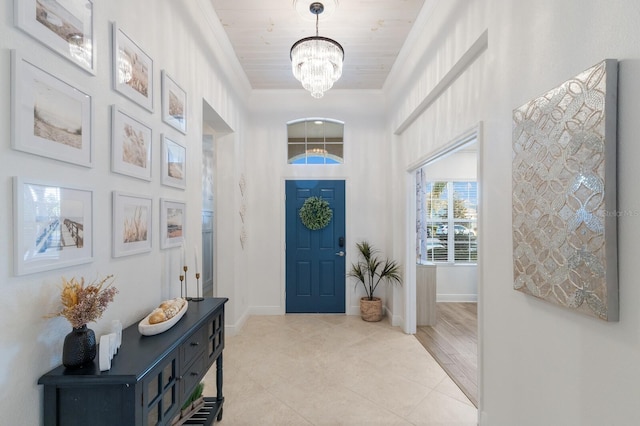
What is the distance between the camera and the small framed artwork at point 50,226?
109 cm

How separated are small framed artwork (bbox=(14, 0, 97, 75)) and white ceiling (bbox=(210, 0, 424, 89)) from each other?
63.2 inches

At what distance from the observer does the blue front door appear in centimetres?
474

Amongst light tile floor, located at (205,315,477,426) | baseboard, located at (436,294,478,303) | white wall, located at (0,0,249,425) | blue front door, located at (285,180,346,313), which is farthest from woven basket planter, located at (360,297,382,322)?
white wall, located at (0,0,249,425)

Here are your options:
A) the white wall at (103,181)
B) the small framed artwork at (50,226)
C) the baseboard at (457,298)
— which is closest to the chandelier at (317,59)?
the white wall at (103,181)

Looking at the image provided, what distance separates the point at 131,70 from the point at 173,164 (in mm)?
672

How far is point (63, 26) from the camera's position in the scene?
1.29 metres

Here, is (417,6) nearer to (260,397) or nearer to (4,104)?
(4,104)

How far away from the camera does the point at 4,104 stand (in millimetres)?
1048

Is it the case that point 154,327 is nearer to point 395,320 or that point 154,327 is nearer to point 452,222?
point 395,320

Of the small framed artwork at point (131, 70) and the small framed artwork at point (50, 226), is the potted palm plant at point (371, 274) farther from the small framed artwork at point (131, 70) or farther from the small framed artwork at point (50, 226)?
the small framed artwork at point (50, 226)

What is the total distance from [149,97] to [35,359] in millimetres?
1485

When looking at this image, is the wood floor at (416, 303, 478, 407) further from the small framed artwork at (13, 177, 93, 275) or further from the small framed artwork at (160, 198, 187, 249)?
the small framed artwork at (13, 177, 93, 275)

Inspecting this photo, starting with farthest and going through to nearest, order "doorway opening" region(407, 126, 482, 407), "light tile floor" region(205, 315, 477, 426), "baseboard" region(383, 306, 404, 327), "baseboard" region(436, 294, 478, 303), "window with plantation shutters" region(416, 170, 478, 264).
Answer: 1. "window with plantation shutters" region(416, 170, 478, 264)
2. "baseboard" region(436, 294, 478, 303)
3. "doorway opening" region(407, 126, 482, 407)
4. "baseboard" region(383, 306, 404, 327)
5. "light tile floor" region(205, 315, 477, 426)

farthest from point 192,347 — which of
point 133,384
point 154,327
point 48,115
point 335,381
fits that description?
point 335,381
